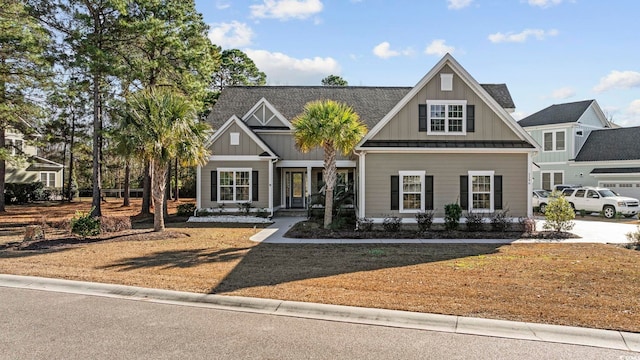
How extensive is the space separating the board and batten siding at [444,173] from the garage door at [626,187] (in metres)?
14.5

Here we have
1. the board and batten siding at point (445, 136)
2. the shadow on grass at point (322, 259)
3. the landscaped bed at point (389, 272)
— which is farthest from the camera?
the board and batten siding at point (445, 136)

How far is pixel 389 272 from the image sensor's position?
Result: 9.61 meters

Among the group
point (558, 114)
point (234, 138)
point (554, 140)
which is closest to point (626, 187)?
point (554, 140)

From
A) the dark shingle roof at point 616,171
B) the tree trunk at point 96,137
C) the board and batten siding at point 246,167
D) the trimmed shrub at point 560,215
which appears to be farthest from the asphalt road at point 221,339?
the dark shingle roof at point 616,171

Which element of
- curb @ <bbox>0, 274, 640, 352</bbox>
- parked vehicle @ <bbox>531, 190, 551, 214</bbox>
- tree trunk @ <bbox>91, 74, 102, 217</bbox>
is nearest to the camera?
curb @ <bbox>0, 274, 640, 352</bbox>

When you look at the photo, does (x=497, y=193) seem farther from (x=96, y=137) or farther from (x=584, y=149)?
(x=96, y=137)

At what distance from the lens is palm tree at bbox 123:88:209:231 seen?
14836 millimetres

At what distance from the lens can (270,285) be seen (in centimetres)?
840

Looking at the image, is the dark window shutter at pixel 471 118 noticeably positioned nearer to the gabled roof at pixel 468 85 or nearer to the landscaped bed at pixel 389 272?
the gabled roof at pixel 468 85

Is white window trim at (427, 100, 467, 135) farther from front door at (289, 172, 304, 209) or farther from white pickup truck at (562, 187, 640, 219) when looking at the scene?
white pickup truck at (562, 187, 640, 219)

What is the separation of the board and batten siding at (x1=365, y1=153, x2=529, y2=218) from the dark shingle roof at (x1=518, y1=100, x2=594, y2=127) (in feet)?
57.0

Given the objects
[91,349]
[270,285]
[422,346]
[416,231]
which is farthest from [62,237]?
[422,346]

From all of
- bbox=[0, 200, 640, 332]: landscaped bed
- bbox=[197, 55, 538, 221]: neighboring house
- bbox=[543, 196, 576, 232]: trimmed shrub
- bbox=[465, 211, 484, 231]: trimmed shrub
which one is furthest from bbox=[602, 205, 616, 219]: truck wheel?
bbox=[0, 200, 640, 332]: landscaped bed

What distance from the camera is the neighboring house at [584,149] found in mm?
27203
